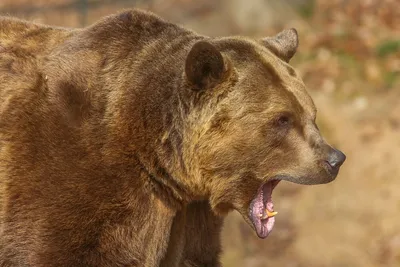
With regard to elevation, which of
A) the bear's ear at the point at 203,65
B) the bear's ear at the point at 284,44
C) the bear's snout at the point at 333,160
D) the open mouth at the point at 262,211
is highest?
the bear's ear at the point at 284,44

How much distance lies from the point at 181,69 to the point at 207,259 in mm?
1417

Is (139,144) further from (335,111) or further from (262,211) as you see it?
(335,111)

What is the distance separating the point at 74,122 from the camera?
591cm

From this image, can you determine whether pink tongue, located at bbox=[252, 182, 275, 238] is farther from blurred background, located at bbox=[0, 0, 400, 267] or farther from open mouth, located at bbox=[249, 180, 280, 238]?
blurred background, located at bbox=[0, 0, 400, 267]

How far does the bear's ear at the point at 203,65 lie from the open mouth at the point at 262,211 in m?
0.79

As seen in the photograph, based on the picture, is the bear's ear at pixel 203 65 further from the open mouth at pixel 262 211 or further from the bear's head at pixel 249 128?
the open mouth at pixel 262 211

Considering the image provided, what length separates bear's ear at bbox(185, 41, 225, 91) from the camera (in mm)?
5707

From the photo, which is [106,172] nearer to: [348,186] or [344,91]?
[348,186]

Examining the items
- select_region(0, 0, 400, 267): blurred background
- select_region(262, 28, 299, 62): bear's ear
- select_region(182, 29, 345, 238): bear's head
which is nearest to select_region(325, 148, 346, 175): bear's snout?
select_region(182, 29, 345, 238): bear's head

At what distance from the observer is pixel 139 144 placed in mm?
5930

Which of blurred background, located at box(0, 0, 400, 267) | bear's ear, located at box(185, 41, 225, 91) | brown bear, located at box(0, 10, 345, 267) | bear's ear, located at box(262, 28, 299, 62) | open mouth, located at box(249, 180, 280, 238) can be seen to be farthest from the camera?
blurred background, located at box(0, 0, 400, 267)

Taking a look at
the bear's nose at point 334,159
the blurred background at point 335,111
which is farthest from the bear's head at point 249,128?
the blurred background at point 335,111

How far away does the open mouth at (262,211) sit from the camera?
6.05 meters

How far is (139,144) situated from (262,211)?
909mm
